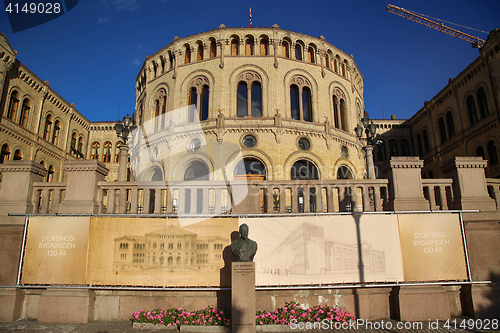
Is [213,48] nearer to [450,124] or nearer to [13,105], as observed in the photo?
[13,105]

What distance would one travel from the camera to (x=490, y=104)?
24.2 meters

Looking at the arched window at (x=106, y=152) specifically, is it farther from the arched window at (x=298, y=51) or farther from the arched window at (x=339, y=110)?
the arched window at (x=339, y=110)

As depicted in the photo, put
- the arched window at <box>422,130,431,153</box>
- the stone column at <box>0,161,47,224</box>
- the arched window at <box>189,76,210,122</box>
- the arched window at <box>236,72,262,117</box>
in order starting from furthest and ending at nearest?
1. the arched window at <box>422,130,431,153</box>
2. the arched window at <box>189,76,210,122</box>
3. the arched window at <box>236,72,262,117</box>
4. the stone column at <box>0,161,47,224</box>

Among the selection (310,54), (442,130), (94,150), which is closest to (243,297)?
(310,54)

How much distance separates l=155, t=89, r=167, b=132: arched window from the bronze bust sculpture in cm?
1855

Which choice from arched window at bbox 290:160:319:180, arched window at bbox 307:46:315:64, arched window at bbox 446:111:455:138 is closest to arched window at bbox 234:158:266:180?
arched window at bbox 290:160:319:180

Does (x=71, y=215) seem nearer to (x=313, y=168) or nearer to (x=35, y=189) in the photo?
(x=35, y=189)

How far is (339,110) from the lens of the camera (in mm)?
26047

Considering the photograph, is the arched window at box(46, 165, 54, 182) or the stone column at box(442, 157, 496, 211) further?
the arched window at box(46, 165, 54, 182)

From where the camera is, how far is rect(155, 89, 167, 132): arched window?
2528 cm

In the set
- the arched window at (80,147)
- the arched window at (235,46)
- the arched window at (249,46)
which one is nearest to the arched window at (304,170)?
the arched window at (249,46)

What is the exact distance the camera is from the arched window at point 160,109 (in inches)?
995

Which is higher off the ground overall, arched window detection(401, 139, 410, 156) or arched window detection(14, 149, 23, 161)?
arched window detection(401, 139, 410, 156)

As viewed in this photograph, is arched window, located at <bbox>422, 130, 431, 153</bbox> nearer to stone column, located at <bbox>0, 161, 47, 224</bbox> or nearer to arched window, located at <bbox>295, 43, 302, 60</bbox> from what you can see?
arched window, located at <bbox>295, 43, 302, 60</bbox>
